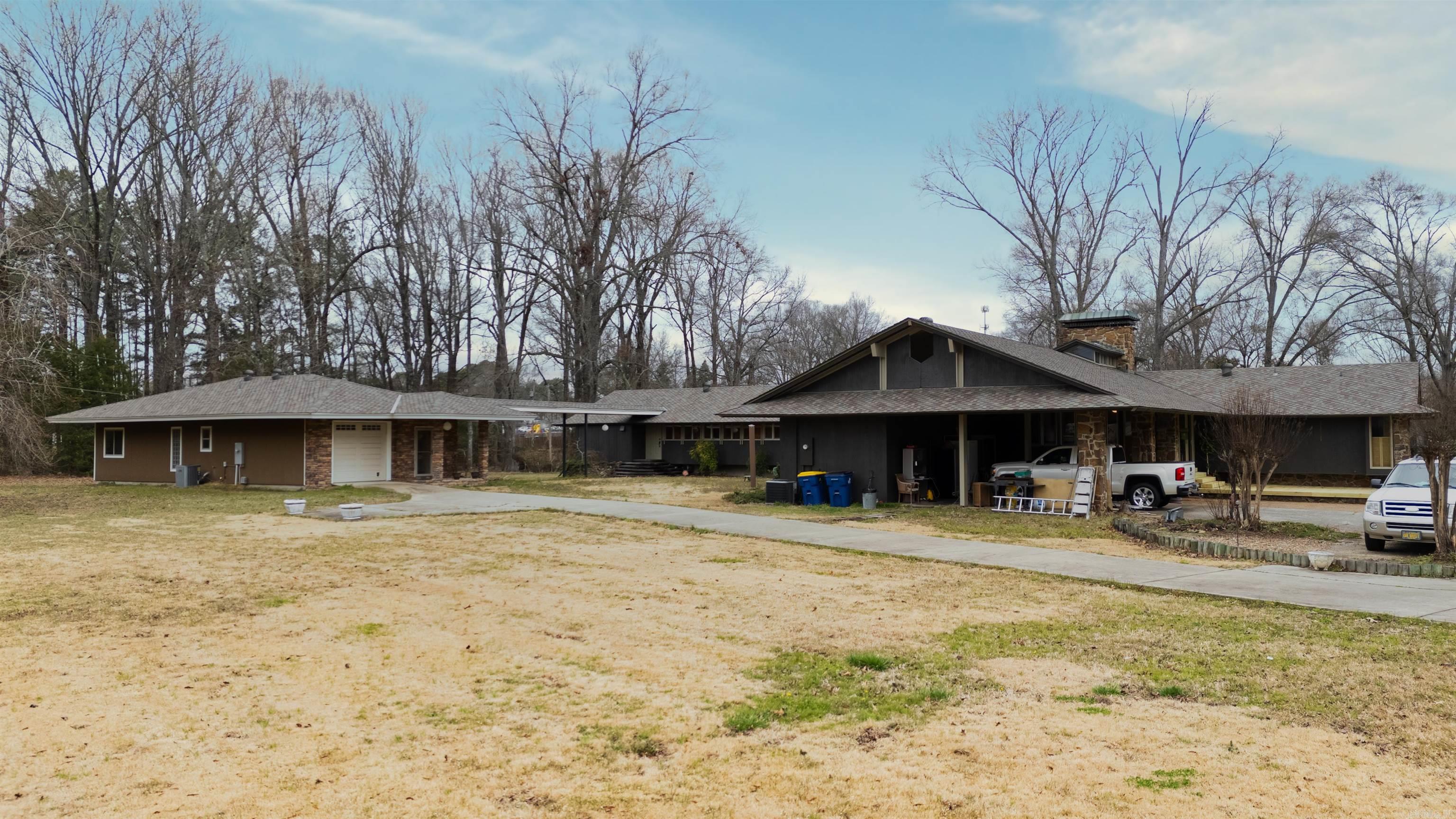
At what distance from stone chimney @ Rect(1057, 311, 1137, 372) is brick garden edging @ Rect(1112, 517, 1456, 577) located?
14.5 m

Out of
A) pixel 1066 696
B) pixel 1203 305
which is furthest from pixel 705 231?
pixel 1066 696

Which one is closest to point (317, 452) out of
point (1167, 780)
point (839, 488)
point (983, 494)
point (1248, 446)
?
point (839, 488)

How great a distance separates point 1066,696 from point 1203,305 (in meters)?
40.2

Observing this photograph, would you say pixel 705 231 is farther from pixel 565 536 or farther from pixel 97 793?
pixel 97 793

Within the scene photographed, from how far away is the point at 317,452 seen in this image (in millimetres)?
27000

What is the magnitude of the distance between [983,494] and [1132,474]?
3311 millimetres

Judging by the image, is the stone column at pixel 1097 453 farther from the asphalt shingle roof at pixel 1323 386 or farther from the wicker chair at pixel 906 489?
the asphalt shingle roof at pixel 1323 386

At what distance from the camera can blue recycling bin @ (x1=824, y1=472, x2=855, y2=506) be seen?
21.7 m

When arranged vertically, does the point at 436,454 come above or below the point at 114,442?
below

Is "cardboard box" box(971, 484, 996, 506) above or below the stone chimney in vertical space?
below

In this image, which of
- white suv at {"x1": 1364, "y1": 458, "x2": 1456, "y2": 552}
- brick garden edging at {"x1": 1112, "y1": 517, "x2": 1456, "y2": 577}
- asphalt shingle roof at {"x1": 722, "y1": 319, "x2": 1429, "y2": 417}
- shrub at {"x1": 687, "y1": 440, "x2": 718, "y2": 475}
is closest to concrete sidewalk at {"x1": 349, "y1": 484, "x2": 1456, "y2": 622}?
brick garden edging at {"x1": 1112, "y1": 517, "x2": 1456, "y2": 577}

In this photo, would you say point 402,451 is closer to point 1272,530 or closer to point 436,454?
point 436,454

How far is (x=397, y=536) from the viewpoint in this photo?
1545 cm

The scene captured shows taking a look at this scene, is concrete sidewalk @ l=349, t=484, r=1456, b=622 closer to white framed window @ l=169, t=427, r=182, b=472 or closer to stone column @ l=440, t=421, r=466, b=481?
stone column @ l=440, t=421, r=466, b=481
